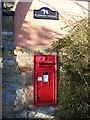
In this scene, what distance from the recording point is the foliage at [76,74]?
6.23 m

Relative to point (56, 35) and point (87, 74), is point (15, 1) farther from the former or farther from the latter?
point (87, 74)

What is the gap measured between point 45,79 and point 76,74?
169cm

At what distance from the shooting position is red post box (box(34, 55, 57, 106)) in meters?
8.02

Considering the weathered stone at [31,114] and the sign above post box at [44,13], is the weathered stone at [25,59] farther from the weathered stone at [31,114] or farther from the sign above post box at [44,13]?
the weathered stone at [31,114]

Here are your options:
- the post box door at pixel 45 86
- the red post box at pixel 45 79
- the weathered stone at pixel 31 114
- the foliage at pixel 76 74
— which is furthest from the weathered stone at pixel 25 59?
the foliage at pixel 76 74

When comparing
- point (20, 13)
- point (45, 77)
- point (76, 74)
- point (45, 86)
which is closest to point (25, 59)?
point (45, 77)

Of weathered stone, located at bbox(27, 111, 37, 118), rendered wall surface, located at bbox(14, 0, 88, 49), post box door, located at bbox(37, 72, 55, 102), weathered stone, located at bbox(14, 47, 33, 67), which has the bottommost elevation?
weathered stone, located at bbox(27, 111, 37, 118)

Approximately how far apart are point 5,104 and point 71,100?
212 centimetres

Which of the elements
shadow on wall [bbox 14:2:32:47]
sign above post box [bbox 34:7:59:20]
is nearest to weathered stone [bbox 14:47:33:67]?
shadow on wall [bbox 14:2:32:47]

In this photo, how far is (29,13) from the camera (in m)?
Result: 7.98

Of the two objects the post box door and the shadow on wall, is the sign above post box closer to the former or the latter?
the shadow on wall

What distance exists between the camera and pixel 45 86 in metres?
8.05

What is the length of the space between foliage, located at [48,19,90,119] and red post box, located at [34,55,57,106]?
1.27 metres

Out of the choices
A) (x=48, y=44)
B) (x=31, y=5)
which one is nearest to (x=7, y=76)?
(x=48, y=44)
